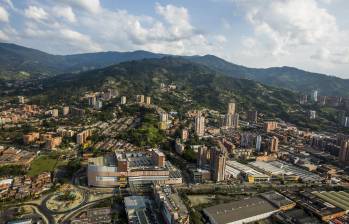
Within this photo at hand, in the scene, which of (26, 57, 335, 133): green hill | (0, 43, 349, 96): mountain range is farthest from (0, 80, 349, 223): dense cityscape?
(0, 43, 349, 96): mountain range

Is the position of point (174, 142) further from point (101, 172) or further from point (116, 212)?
point (116, 212)

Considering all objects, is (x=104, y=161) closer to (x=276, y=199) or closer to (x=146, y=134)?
(x=146, y=134)

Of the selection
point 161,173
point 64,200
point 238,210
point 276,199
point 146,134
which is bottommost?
point 64,200

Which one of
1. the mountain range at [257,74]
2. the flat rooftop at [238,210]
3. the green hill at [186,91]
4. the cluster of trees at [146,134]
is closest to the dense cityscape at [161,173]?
the flat rooftop at [238,210]

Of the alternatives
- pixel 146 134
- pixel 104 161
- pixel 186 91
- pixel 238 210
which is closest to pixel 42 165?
pixel 104 161

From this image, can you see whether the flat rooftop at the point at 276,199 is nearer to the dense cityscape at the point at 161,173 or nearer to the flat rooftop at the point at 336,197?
the dense cityscape at the point at 161,173

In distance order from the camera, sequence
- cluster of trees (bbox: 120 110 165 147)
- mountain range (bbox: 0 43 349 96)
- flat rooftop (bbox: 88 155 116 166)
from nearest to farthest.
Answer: flat rooftop (bbox: 88 155 116 166), cluster of trees (bbox: 120 110 165 147), mountain range (bbox: 0 43 349 96)

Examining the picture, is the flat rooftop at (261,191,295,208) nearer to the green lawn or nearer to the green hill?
the green lawn
